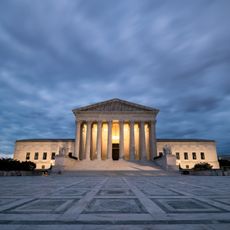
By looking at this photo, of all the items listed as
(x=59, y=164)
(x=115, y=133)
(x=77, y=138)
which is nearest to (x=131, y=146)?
(x=115, y=133)

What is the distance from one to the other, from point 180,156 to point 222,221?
56.8 meters

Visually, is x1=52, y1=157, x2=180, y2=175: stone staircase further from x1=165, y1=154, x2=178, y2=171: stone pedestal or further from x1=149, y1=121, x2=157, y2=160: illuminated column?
x1=149, y1=121, x2=157, y2=160: illuminated column

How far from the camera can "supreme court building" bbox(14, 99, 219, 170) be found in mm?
42956

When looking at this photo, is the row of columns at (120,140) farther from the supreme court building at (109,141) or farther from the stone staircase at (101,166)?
the stone staircase at (101,166)

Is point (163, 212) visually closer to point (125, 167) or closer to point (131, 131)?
point (125, 167)

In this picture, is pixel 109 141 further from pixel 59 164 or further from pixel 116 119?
pixel 59 164

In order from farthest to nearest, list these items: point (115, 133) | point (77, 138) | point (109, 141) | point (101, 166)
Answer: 1. point (115, 133)
2. point (77, 138)
3. point (109, 141)
4. point (101, 166)

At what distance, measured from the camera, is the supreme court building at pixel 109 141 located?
43.0 meters

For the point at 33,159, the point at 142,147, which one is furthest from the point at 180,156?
the point at 33,159

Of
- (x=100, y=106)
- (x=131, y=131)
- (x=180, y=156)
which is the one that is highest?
(x=100, y=106)

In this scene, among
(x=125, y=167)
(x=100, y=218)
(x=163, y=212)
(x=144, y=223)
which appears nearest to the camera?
(x=144, y=223)

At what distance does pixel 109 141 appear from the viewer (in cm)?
4303

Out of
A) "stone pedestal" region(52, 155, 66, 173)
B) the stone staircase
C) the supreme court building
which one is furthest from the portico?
"stone pedestal" region(52, 155, 66, 173)

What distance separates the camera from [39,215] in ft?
11.6
